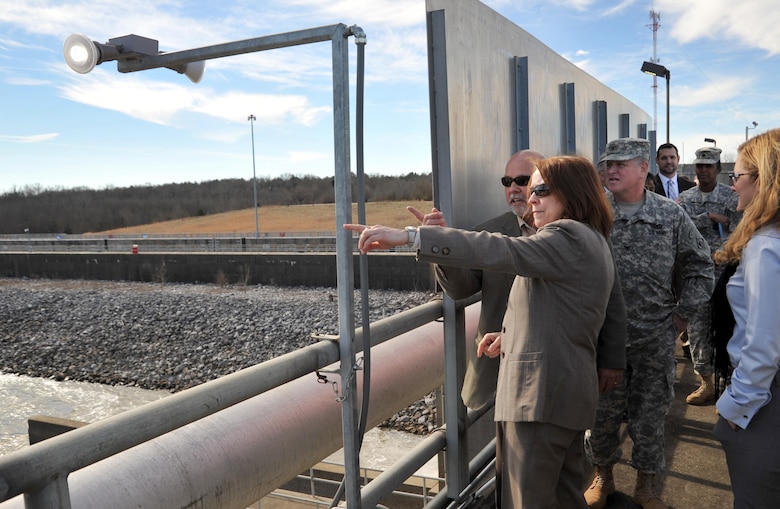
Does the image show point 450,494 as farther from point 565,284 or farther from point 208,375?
point 208,375

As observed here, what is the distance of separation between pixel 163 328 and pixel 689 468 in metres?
23.0

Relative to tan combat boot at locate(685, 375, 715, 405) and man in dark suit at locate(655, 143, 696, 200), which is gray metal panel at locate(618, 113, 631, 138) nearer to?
man in dark suit at locate(655, 143, 696, 200)

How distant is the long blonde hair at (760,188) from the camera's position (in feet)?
6.08

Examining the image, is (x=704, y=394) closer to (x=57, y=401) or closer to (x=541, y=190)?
(x=541, y=190)

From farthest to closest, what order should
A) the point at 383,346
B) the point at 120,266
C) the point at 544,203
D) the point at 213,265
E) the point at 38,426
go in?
the point at 120,266 → the point at 213,265 → the point at 38,426 → the point at 383,346 → the point at 544,203

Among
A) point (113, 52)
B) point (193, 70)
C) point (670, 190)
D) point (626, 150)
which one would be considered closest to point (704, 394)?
point (670, 190)

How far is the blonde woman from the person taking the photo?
5.91ft

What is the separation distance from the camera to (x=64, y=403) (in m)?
17.0

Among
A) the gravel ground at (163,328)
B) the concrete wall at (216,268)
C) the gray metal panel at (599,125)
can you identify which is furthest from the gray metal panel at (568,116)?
the concrete wall at (216,268)

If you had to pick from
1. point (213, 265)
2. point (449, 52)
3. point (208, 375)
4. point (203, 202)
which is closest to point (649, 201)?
point (449, 52)

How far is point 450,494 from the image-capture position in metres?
2.73

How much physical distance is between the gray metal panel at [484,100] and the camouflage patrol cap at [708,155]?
135 centimetres

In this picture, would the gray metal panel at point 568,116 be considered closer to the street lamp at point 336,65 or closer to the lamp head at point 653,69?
the street lamp at point 336,65

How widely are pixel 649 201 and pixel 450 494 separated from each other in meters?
1.65
